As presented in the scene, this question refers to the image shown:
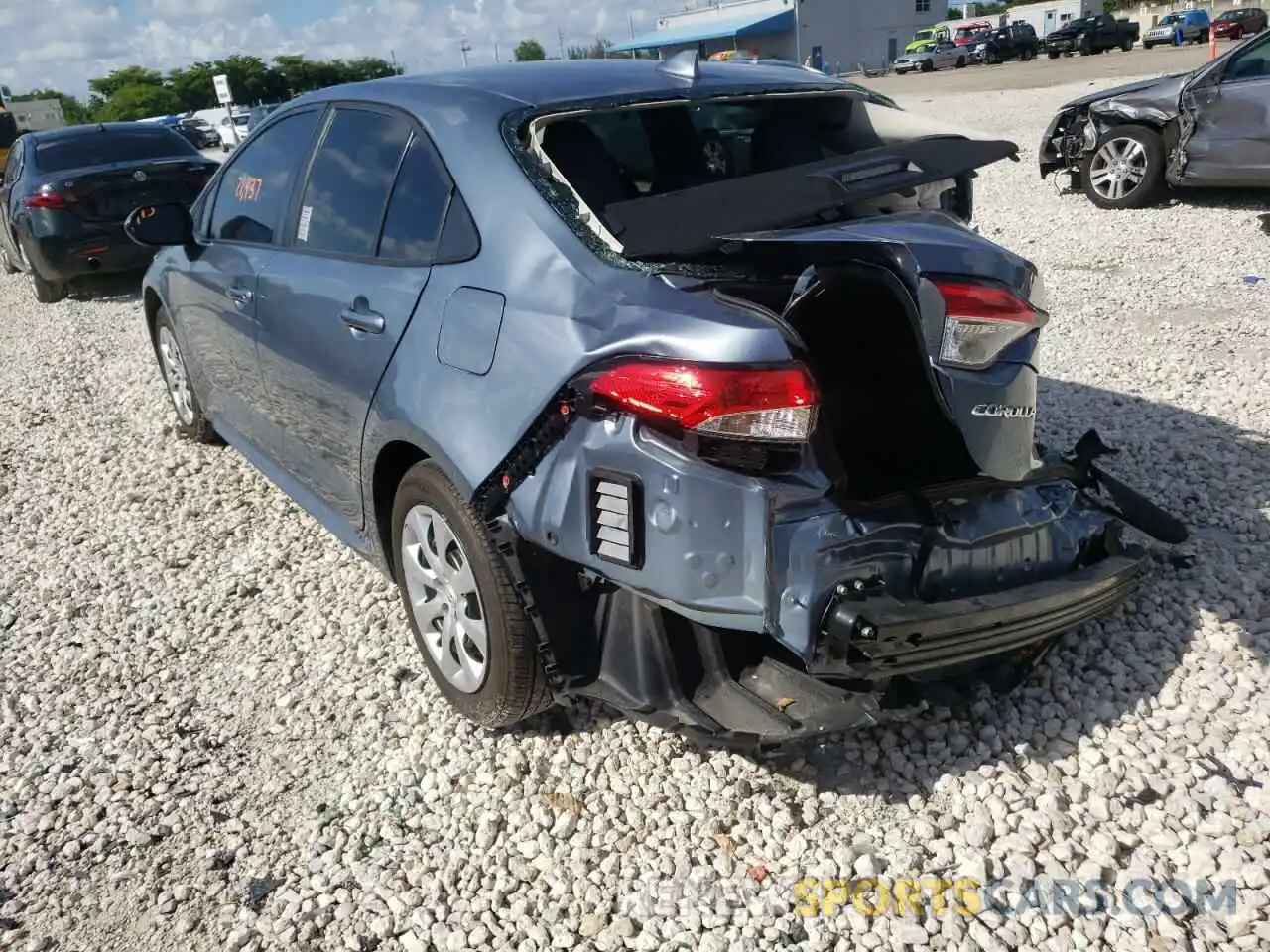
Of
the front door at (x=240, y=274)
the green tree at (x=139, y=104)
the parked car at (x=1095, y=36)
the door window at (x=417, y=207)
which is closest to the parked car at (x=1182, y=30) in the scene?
the parked car at (x=1095, y=36)

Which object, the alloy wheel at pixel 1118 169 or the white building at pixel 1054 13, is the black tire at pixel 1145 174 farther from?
the white building at pixel 1054 13

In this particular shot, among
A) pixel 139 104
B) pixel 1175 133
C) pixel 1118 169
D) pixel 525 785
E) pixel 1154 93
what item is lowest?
pixel 525 785

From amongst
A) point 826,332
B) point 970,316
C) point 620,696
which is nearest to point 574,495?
point 620,696

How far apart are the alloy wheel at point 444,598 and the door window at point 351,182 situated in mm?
895

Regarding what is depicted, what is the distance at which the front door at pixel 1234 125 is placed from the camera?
8.43m

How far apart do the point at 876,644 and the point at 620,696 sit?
65 centimetres

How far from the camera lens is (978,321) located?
2.16 metres

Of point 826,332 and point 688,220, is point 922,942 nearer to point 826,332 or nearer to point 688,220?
point 826,332

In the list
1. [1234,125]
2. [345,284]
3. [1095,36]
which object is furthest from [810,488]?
[1095,36]

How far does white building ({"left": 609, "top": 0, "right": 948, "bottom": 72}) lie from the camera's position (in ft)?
227

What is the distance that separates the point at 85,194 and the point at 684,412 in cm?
912

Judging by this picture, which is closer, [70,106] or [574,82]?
[574,82]

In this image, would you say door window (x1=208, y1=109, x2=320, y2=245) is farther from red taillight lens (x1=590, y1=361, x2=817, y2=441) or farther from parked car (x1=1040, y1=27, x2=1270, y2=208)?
parked car (x1=1040, y1=27, x2=1270, y2=208)

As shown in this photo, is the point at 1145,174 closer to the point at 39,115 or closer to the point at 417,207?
the point at 417,207
